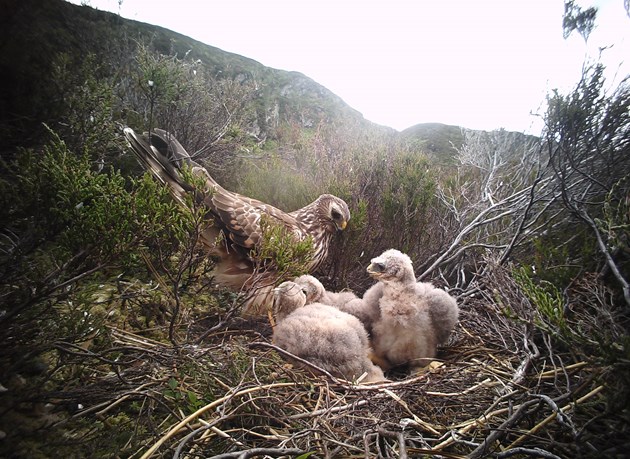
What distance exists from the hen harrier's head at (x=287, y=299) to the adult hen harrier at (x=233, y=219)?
0.30ft

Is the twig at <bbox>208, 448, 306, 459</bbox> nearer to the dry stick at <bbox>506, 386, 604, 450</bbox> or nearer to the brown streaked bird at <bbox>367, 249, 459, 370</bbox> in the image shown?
the dry stick at <bbox>506, 386, 604, 450</bbox>

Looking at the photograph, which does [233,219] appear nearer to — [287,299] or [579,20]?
[287,299]

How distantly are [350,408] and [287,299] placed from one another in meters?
1.05

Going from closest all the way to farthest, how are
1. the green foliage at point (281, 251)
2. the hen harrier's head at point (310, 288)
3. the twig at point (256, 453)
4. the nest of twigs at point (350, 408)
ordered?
the twig at point (256, 453) → the nest of twigs at point (350, 408) → the green foliage at point (281, 251) → the hen harrier's head at point (310, 288)

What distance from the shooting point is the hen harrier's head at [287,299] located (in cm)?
239

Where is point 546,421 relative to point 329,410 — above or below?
above

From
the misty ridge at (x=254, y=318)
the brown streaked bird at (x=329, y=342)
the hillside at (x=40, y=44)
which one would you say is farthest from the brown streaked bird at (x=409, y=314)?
the hillside at (x=40, y=44)

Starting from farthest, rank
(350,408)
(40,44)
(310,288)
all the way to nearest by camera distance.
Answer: (40,44) < (310,288) < (350,408)

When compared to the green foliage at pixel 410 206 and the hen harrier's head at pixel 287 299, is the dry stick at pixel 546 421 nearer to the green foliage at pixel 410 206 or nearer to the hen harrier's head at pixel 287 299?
the hen harrier's head at pixel 287 299

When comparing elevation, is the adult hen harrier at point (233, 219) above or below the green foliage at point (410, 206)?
below

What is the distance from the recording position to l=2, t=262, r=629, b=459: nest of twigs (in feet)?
3.59

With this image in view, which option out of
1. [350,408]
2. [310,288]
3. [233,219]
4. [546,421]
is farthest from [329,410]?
[233,219]

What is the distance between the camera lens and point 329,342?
191 cm

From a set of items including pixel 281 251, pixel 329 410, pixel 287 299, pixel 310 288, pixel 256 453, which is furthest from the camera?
pixel 310 288
